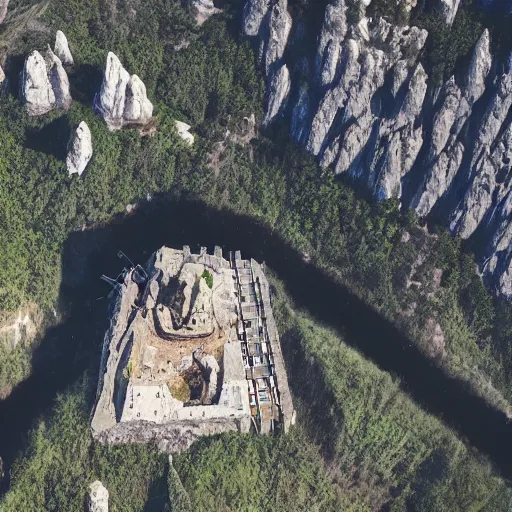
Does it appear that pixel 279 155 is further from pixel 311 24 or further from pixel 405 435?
pixel 405 435

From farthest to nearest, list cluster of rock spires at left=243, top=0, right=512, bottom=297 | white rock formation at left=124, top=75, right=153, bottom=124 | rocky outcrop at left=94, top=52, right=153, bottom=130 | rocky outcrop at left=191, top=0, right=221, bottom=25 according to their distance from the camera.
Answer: rocky outcrop at left=191, top=0, right=221, bottom=25 < white rock formation at left=124, top=75, right=153, bottom=124 < rocky outcrop at left=94, top=52, right=153, bottom=130 < cluster of rock spires at left=243, top=0, right=512, bottom=297

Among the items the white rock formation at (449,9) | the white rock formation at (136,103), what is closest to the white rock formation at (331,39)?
the white rock formation at (449,9)

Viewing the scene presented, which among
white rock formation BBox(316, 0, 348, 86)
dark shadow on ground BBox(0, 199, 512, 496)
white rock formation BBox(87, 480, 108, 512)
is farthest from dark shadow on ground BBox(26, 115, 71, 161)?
white rock formation BBox(87, 480, 108, 512)

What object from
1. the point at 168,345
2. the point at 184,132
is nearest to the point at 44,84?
the point at 184,132

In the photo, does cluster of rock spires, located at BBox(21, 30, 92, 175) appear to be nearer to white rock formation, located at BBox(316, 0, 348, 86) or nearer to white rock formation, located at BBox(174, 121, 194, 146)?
white rock formation, located at BBox(174, 121, 194, 146)

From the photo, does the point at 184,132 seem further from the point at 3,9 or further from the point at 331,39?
the point at 3,9

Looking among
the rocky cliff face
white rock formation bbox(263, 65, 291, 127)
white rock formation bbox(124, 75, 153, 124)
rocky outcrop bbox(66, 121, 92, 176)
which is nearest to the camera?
rocky outcrop bbox(66, 121, 92, 176)
